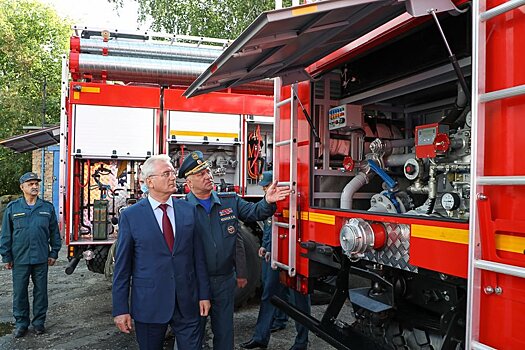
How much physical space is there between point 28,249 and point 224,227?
2635mm

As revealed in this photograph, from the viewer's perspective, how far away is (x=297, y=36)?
246 cm

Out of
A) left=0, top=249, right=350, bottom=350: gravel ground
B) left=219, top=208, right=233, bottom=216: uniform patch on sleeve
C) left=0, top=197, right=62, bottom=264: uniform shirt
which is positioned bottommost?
left=0, top=249, right=350, bottom=350: gravel ground

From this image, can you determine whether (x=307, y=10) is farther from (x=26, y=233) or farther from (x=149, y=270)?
(x=26, y=233)

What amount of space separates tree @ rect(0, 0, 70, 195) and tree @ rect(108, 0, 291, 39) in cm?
620

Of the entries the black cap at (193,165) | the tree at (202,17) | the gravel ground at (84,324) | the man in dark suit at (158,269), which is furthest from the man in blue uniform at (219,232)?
the tree at (202,17)

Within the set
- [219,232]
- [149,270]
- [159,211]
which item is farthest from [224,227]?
[149,270]

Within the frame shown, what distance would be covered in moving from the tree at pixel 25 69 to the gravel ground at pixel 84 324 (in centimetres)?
1305

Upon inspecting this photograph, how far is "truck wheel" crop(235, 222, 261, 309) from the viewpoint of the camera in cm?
Result: 528

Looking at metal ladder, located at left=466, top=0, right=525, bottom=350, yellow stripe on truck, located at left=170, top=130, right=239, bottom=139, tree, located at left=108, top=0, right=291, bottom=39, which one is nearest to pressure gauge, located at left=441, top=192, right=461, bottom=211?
metal ladder, located at left=466, top=0, right=525, bottom=350

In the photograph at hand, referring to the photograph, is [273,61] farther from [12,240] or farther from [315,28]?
[12,240]

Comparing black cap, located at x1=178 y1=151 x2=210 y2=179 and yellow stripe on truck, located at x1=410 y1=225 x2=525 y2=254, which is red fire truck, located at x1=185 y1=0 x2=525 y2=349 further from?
black cap, located at x1=178 y1=151 x2=210 y2=179

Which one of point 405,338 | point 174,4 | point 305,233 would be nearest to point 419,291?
point 405,338

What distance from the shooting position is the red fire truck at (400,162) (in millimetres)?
1811

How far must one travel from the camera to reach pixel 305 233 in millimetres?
3484
